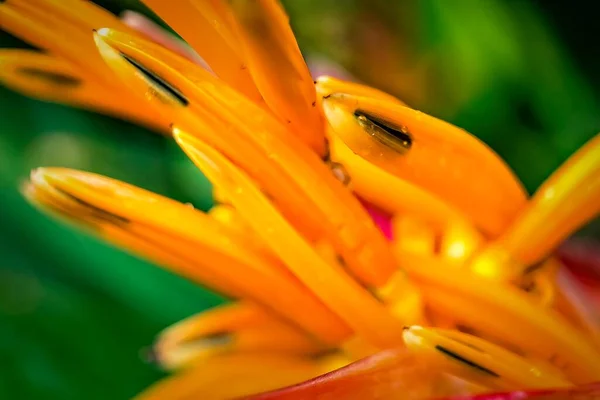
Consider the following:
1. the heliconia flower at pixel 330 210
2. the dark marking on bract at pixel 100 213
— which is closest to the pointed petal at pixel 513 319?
the heliconia flower at pixel 330 210

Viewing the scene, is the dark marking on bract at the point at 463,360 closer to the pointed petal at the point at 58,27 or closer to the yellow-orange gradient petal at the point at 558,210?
the yellow-orange gradient petal at the point at 558,210

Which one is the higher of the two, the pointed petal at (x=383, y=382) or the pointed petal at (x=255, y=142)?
the pointed petal at (x=255, y=142)

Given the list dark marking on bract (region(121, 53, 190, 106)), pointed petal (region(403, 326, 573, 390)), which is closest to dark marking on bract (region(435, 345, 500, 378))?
pointed petal (region(403, 326, 573, 390))

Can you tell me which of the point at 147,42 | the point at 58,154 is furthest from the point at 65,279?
the point at 147,42

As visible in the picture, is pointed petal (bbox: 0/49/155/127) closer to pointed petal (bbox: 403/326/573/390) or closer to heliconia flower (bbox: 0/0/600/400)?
heliconia flower (bbox: 0/0/600/400)

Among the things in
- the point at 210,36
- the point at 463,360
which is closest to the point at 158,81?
the point at 210,36

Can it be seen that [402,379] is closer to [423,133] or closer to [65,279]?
[423,133]
